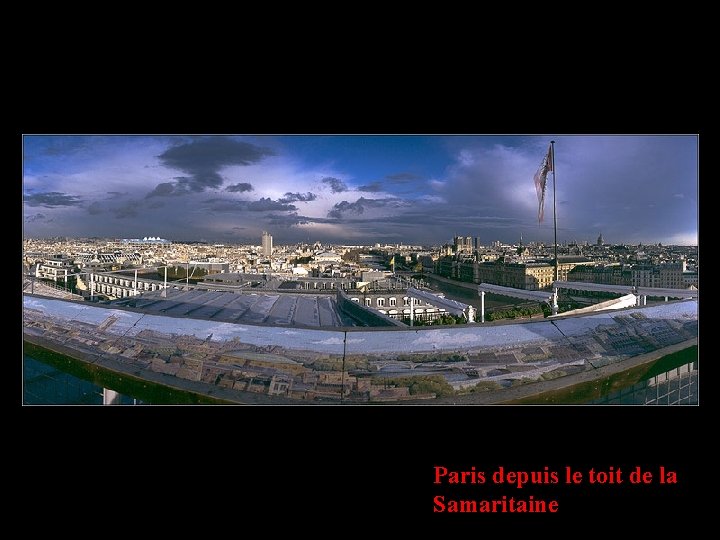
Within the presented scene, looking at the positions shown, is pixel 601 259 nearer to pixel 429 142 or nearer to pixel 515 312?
pixel 515 312

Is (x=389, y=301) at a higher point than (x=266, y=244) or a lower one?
lower

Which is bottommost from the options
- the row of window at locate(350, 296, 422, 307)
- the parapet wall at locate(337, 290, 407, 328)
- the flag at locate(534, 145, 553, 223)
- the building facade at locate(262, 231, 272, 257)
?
the parapet wall at locate(337, 290, 407, 328)

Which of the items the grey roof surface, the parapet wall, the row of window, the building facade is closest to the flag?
the row of window

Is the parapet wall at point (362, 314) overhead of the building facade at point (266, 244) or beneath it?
beneath

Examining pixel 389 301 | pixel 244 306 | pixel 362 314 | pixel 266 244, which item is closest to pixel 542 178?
pixel 389 301

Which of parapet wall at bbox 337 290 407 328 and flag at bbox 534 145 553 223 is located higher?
flag at bbox 534 145 553 223

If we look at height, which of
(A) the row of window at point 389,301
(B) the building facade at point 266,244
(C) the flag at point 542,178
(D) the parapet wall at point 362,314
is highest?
(C) the flag at point 542,178

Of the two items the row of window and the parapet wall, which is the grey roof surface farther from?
the row of window

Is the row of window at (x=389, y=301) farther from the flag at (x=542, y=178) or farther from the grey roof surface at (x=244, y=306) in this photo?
the flag at (x=542, y=178)

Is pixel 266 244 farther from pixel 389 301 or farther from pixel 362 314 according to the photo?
pixel 389 301

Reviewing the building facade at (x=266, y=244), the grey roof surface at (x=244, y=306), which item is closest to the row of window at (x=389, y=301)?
the grey roof surface at (x=244, y=306)
